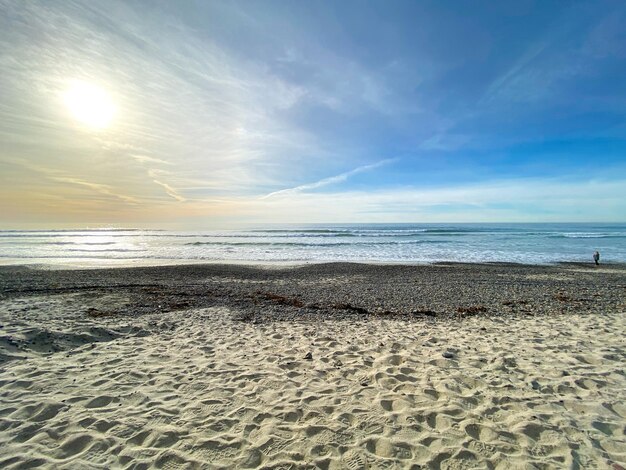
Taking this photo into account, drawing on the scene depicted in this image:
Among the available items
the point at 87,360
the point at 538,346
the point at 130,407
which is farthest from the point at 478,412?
the point at 87,360

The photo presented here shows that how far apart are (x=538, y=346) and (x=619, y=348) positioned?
54.8 inches

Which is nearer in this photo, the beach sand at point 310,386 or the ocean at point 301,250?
the beach sand at point 310,386

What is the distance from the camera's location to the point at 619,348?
224 inches

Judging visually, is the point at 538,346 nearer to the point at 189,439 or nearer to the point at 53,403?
the point at 189,439

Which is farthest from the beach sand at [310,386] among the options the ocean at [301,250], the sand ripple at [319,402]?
the ocean at [301,250]

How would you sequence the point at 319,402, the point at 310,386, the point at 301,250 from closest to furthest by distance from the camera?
the point at 319,402, the point at 310,386, the point at 301,250

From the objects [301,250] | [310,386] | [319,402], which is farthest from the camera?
[301,250]

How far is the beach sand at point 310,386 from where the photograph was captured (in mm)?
3186

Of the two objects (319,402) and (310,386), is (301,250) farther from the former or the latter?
(319,402)

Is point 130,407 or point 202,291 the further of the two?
point 202,291

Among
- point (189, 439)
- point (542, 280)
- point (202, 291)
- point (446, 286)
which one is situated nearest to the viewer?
point (189, 439)

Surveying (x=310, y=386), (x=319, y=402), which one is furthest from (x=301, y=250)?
(x=319, y=402)

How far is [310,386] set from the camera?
15.0 ft

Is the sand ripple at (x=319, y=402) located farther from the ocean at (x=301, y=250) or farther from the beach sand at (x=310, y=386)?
the ocean at (x=301, y=250)
